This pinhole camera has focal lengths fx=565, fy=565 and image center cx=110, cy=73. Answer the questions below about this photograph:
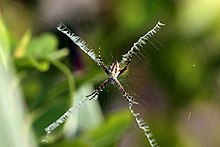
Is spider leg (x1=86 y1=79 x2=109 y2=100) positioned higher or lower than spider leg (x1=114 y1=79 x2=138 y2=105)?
higher

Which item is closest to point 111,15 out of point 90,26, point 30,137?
point 90,26

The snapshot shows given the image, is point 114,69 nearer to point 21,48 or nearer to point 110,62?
point 110,62

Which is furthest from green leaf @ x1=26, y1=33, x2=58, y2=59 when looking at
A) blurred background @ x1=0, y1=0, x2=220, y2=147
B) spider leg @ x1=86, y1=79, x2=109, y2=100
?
spider leg @ x1=86, y1=79, x2=109, y2=100

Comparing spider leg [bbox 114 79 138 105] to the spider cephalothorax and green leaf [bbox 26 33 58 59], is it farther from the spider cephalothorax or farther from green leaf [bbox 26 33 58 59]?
green leaf [bbox 26 33 58 59]

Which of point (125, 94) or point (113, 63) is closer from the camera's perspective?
point (113, 63)

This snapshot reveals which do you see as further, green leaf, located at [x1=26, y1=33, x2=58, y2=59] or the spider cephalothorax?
green leaf, located at [x1=26, y1=33, x2=58, y2=59]

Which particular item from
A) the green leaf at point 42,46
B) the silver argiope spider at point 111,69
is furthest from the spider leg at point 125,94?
the green leaf at point 42,46

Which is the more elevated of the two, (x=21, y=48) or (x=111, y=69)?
(x=21, y=48)

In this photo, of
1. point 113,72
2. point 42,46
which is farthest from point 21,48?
point 113,72

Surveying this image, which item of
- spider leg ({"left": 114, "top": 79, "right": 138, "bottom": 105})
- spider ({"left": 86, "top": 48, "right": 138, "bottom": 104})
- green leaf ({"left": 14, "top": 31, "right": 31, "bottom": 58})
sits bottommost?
spider leg ({"left": 114, "top": 79, "right": 138, "bottom": 105})
